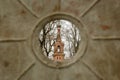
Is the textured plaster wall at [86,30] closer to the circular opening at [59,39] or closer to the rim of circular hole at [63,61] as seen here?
the rim of circular hole at [63,61]

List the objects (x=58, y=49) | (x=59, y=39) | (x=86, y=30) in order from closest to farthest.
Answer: (x=86, y=30) < (x=59, y=39) < (x=58, y=49)

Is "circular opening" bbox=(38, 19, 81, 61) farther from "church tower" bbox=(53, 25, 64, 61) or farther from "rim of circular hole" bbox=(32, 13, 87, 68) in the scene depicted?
"rim of circular hole" bbox=(32, 13, 87, 68)

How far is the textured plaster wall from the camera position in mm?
6191

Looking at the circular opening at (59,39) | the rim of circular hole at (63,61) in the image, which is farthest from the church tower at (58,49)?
the rim of circular hole at (63,61)

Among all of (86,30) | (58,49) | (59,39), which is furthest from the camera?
(58,49)

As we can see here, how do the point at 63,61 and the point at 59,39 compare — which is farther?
the point at 59,39

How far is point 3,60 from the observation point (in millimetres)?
6270

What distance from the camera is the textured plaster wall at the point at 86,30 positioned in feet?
20.3

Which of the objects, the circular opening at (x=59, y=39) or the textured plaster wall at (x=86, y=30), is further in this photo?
the circular opening at (x=59, y=39)

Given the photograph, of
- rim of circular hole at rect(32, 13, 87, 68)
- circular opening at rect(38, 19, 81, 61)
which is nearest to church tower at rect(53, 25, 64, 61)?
circular opening at rect(38, 19, 81, 61)

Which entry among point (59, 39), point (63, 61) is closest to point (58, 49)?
point (59, 39)

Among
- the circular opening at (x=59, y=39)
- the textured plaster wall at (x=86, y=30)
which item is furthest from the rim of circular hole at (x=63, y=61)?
the circular opening at (x=59, y=39)

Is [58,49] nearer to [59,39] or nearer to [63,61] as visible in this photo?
[59,39]

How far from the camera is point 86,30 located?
246 inches
